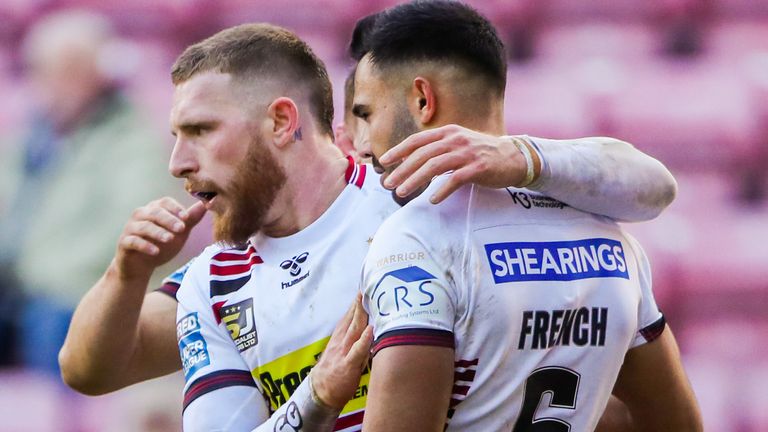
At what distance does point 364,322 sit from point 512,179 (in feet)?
1.30

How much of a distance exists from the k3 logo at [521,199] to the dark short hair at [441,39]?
0.80ft

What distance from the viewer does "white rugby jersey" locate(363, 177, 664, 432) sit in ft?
7.02

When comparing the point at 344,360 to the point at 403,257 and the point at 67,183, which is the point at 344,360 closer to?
the point at 403,257

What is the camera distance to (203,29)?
256 inches

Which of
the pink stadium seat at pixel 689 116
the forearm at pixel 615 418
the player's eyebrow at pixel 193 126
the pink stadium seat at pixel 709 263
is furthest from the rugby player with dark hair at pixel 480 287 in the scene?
the pink stadium seat at pixel 689 116

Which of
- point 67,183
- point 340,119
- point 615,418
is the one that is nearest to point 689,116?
point 340,119

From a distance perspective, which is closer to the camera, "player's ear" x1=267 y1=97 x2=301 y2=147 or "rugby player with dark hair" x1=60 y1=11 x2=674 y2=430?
"rugby player with dark hair" x1=60 y1=11 x2=674 y2=430

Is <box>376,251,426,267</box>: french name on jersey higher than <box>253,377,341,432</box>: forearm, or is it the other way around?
<box>376,251,426,267</box>: french name on jersey

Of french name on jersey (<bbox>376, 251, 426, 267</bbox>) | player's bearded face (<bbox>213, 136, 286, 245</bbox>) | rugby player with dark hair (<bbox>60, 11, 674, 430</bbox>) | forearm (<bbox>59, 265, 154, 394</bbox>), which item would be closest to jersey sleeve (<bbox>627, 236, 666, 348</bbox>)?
rugby player with dark hair (<bbox>60, 11, 674, 430</bbox>)

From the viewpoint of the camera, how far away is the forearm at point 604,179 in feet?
7.40

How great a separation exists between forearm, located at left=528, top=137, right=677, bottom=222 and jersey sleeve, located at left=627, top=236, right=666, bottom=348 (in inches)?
3.7

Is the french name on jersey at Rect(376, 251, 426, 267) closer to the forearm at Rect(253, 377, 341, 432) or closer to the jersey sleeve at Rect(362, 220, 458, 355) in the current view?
the jersey sleeve at Rect(362, 220, 458, 355)

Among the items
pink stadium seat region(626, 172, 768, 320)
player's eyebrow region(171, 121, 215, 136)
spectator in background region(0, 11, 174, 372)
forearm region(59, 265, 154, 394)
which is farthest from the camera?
pink stadium seat region(626, 172, 768, 320)

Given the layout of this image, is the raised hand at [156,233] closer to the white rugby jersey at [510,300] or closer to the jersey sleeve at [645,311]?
the white rugby jersey at [510,300]
